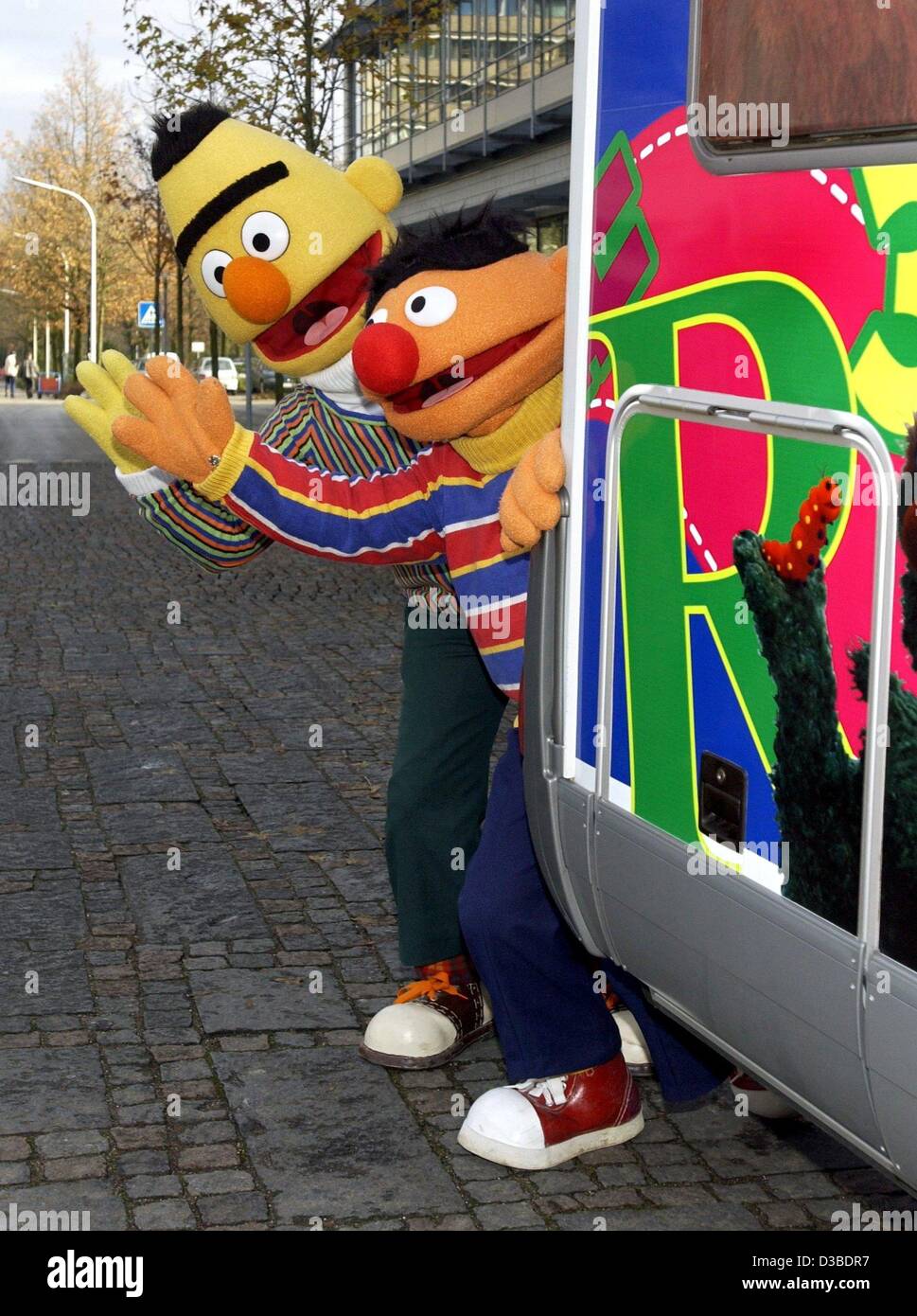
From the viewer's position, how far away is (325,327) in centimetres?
428

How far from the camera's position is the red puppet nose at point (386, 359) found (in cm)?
360

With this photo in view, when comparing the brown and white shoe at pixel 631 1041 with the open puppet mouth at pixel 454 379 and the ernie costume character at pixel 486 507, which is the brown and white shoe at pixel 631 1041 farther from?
the open puppet mouth at pixel 454 379

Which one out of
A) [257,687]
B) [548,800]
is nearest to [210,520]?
[548,800]

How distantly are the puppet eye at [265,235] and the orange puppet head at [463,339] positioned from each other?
0.48 m

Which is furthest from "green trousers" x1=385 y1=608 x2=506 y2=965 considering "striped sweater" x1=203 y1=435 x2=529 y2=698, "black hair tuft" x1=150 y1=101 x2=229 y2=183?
"black hair tuft" x1=150 y1=101 x2=229 y2=183

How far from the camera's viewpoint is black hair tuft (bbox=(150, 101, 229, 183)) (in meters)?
4.31

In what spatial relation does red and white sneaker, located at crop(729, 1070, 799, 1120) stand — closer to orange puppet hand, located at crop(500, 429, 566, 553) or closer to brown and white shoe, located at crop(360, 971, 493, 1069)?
brown and white shoe, located at crop(360, 971, 493, 1069)

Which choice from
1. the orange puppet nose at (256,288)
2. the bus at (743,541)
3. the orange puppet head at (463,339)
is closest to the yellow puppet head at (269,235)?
the orange puppet nose at (256,288)

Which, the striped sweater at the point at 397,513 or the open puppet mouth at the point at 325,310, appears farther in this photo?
the open puppet mouth at the point at 325,310

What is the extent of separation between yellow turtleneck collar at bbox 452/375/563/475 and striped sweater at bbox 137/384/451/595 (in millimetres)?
273

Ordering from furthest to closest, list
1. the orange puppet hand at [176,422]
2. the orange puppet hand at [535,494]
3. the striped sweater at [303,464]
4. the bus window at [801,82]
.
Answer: the striped sweater at [303,464]
the orange puppet hand at [176,422]
the orange puppet hand at [535,494]
the bus window at [801,82]

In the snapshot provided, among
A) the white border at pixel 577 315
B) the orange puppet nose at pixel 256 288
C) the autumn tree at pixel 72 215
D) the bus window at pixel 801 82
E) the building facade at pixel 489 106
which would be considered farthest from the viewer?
the autumn tree at pixel 72 215

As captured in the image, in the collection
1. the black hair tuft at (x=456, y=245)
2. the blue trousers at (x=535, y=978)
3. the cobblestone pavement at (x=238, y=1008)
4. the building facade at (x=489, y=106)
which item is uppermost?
the building facade at (x=489, y=106)
